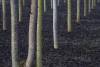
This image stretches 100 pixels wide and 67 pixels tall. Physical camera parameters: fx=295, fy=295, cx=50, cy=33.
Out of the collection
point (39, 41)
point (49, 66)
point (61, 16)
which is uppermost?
point (61, 16)

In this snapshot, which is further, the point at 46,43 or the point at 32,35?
the point at 46,43

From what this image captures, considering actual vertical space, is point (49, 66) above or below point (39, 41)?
below

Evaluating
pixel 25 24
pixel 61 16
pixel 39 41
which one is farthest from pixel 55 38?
pixel 61 16

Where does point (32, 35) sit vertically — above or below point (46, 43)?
above

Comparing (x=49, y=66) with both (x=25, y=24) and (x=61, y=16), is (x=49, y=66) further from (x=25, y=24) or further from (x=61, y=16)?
(x=61, y=16)

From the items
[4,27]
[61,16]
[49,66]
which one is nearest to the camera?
[49,66]

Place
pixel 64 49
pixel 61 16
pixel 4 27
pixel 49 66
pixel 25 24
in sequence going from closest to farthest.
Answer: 1. pixel 49 66
2. pixel 64 49
3. pixel 4 27
4. pixel 25 24
5. pixel 61 16

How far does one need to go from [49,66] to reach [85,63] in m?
0.94

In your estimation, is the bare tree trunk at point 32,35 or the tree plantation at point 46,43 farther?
the bare tree trunk at point 32,35

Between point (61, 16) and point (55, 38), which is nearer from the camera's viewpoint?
point (55, 38)

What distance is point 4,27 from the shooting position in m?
11.0

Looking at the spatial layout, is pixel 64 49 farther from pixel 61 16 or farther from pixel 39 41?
pixel 61 16

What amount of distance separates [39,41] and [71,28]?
5.27 metres

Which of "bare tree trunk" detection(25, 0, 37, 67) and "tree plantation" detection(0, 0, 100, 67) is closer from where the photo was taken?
"tree plantation" detection(0, 0, 100, 67)
